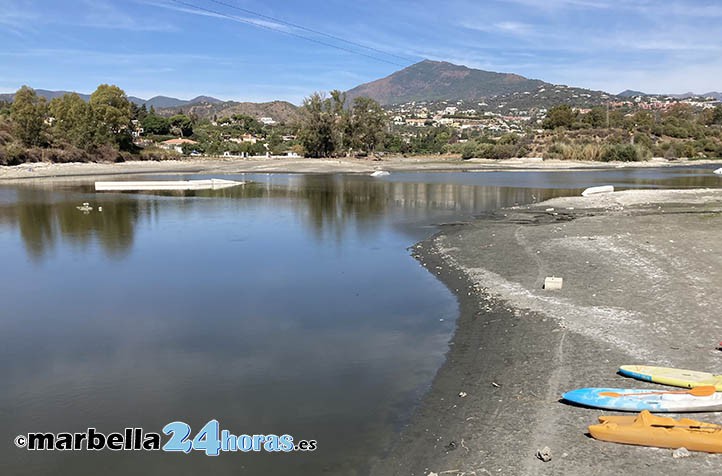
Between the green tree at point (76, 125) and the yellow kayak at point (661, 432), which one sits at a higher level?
the green tree at point (76, 125)

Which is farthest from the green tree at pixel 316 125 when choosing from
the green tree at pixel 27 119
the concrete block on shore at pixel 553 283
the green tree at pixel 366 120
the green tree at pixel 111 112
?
the concrete block on shore at pixel 553 283

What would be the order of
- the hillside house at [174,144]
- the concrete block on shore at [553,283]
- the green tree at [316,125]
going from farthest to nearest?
the hillside house at [174,144] < the green tree at [316,125] < the concrete block on shore at [553,283]

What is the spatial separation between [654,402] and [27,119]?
82.2m

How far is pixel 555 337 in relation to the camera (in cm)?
1101

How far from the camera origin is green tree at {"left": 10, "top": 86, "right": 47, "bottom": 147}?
7406 cm

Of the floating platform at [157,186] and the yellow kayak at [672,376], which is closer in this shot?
the yellow kayak at [672,376]

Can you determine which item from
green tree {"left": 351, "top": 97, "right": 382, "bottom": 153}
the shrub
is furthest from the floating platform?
the shrub

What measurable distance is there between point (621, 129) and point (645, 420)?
119990 millimetres

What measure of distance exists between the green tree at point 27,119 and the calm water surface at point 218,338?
2211 inches

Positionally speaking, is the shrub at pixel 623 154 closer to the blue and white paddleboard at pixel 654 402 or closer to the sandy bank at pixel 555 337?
the sandy bank at pixel 555 337

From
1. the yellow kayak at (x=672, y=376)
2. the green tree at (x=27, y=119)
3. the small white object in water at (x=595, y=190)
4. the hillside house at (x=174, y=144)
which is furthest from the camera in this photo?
the hillside house at (x=174, y=144)

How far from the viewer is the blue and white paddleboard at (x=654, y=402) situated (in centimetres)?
737

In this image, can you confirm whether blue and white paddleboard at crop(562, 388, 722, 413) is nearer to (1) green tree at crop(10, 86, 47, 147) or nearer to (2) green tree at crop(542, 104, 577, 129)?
(1) green tree at crop(10, 86, 47, 147)

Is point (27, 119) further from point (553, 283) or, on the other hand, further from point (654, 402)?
point (654, 402)
